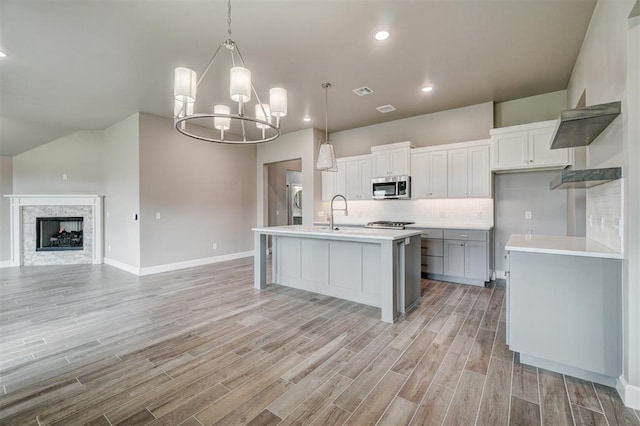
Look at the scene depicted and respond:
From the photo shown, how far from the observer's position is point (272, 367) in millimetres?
2273

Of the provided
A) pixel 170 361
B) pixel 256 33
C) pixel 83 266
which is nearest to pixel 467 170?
pixel 256 33

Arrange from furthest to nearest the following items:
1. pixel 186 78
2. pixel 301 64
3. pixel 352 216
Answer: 1. pixel 352 216
2. pixel 301 64
3. pixel 186 78

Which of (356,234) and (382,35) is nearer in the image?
(382,35)

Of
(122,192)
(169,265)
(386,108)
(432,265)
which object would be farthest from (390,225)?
(122,192)

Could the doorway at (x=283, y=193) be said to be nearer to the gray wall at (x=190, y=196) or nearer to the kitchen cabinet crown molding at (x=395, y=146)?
the gray wall at (x=190, y=196)

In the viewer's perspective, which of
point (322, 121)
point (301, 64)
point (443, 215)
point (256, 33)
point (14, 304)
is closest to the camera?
point (256, 33)

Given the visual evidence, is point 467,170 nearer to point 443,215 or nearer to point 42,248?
point 443,215

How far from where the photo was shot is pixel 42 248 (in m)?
6.50

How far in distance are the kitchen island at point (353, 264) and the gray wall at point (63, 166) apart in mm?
5143

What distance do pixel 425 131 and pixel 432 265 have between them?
8.22ft

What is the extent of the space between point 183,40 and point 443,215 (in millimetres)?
4740

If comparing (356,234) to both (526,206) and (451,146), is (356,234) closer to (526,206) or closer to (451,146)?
(451,146)

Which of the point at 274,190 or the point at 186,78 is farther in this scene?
the point at 274,190

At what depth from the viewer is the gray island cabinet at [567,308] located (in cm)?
196
